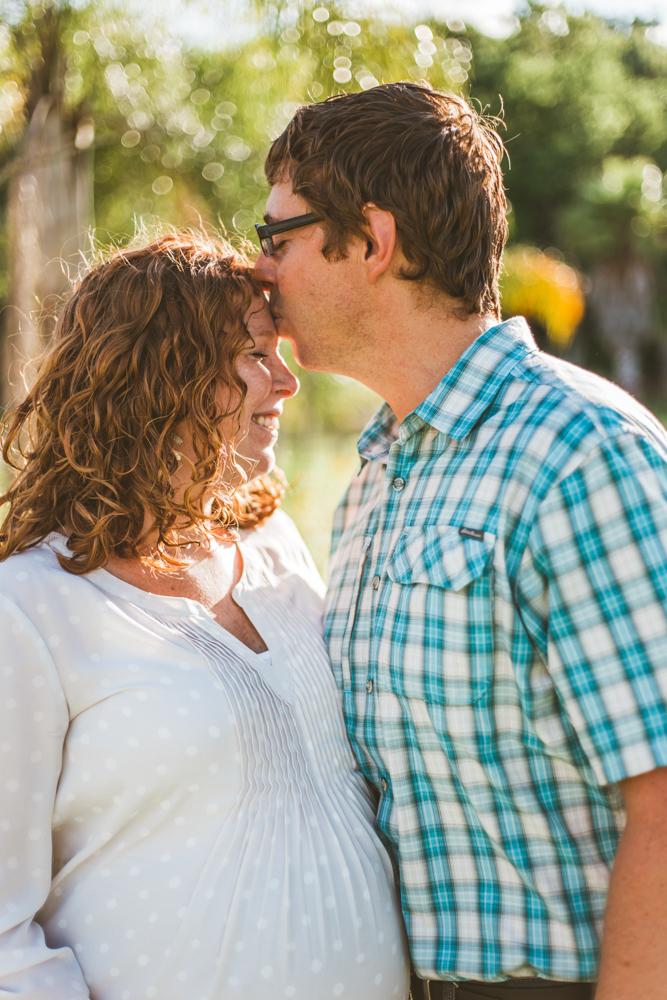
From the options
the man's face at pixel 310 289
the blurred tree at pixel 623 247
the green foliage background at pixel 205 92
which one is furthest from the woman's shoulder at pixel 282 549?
the blurred tree at pixel 623 247

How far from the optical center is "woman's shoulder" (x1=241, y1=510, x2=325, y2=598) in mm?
2307

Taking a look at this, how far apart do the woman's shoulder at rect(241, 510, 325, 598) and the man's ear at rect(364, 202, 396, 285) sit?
849 mm

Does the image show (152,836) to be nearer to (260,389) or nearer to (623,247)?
(260,389)

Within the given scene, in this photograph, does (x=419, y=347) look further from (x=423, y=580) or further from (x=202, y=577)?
(x=202, y=577)

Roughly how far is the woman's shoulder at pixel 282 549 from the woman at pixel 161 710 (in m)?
0.24

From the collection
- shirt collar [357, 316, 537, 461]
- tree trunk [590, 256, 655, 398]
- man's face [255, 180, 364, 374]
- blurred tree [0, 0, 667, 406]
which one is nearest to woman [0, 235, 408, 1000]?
man's face [255, 180, 364, 374]

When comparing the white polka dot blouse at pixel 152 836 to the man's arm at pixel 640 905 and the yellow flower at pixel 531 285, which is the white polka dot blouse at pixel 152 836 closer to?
the man's arm at pixel 640 905

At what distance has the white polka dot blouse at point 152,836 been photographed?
151 cm

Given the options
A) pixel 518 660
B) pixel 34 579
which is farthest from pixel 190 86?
pixel 518 660

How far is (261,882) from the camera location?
1.59 metres

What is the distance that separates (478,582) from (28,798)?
97 cm

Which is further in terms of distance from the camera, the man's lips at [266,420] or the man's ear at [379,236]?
the man's lips at [266,420]

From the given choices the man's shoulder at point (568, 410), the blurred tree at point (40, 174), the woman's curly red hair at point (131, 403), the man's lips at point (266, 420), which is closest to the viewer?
the man's shoulder at point (568, 410)

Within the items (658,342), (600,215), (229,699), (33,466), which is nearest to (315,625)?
(229,699)
